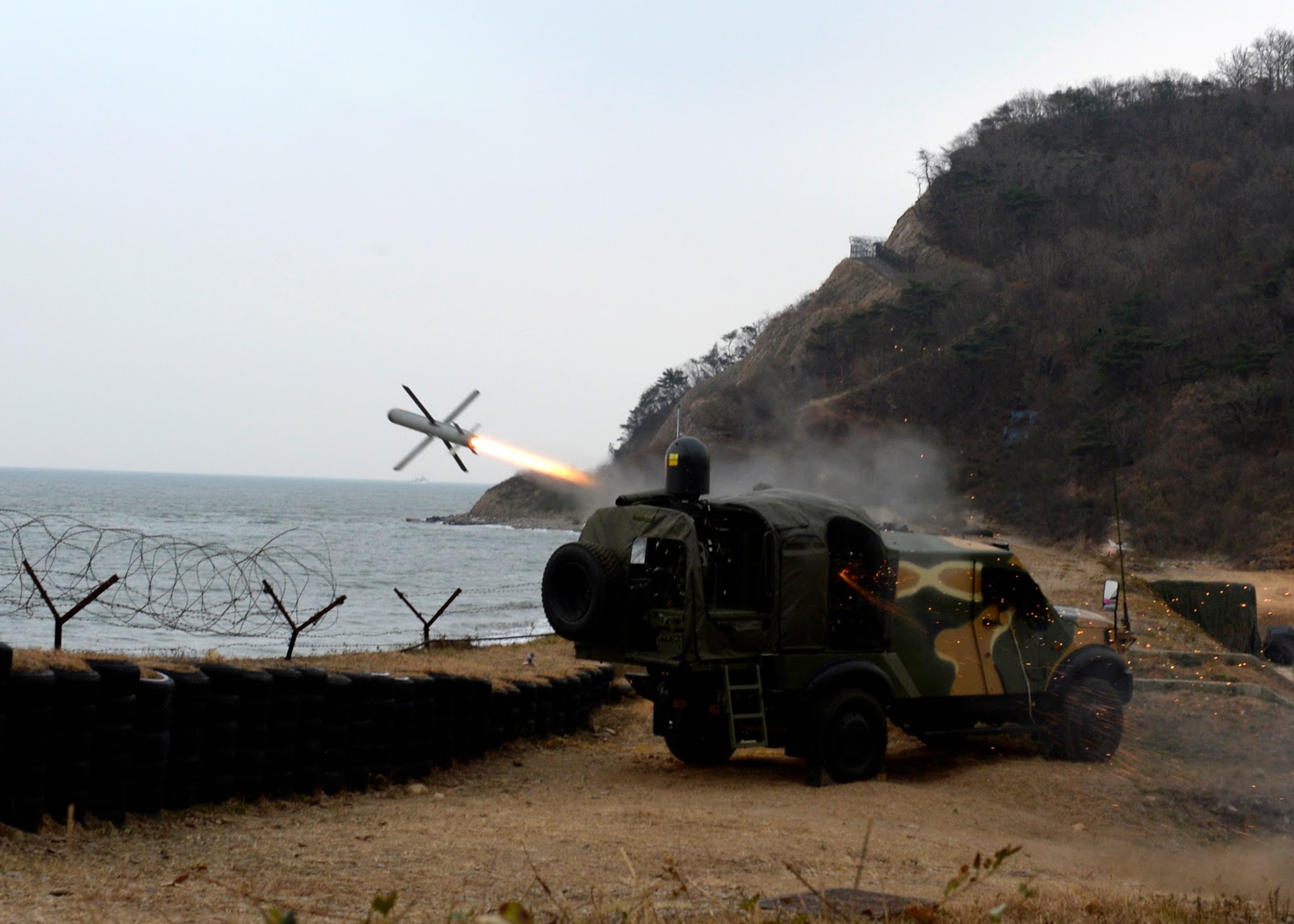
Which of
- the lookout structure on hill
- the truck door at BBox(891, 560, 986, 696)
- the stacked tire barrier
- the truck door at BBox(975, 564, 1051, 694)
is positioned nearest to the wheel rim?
the truck door at BBox(891, 560, 986, 696)

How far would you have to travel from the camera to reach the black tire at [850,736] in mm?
12273

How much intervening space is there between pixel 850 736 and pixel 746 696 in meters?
1.16

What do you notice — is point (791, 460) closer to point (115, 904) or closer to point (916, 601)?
point (916, 601)

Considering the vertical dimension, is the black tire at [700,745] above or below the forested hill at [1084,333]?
below

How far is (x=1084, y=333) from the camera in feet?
254

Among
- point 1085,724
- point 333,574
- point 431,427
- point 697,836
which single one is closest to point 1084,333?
point 333,574

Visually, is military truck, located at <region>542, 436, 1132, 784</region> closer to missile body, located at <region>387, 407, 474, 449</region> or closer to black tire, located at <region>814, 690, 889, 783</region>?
black tire, located at <region>814, 690, 889, 783</region>

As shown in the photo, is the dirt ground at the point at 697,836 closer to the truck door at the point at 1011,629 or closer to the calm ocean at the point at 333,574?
the truck door at the point at 1011,629

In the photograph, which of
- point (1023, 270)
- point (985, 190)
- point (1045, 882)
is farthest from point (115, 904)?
point (985, 190)

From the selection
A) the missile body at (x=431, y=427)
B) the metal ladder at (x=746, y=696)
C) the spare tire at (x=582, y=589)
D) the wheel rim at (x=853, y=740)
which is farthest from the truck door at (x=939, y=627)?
the missile body at (x=431, y=427)

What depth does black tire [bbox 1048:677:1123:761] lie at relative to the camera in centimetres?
1377

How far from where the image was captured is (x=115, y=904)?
647cm

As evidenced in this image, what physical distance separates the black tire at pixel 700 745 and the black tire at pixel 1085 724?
3698 millimetres

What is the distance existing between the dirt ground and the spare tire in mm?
1603
